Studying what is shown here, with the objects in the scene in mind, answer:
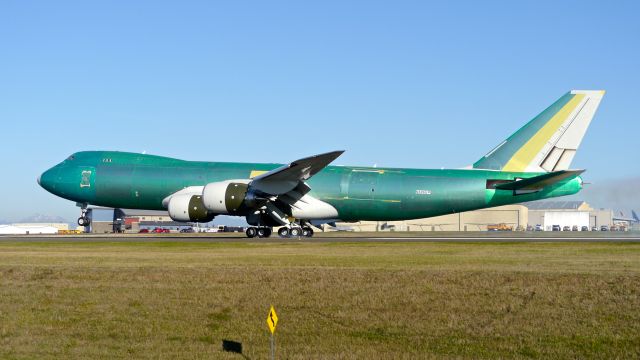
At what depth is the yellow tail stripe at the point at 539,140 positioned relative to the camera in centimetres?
4762

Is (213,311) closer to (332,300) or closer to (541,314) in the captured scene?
(332,300)

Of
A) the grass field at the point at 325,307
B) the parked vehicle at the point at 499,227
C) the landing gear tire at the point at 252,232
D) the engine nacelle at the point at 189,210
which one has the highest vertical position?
the parked vehicle at the point at 499,227

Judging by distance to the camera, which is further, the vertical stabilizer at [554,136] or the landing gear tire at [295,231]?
the landing gear tire at [295,231]

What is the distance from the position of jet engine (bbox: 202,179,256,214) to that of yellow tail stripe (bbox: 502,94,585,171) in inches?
622

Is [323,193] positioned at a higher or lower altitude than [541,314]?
higher

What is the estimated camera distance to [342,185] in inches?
1966

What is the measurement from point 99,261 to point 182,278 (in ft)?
23.9

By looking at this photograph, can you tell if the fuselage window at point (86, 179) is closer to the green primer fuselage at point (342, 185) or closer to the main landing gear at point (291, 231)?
the green primer fuselage at point (342, 185)

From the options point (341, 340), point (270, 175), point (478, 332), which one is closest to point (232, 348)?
point (341, 340)

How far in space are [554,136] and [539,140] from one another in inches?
35.4

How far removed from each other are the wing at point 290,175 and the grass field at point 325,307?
1543 cm

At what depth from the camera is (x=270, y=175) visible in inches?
1823

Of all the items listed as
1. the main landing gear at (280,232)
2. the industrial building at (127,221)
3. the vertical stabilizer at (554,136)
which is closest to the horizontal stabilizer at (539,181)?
the vertical stabilizer at (554,136)

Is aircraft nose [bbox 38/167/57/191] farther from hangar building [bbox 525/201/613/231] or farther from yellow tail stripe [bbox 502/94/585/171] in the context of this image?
hangar building [bbox 525/201/613/231]
